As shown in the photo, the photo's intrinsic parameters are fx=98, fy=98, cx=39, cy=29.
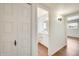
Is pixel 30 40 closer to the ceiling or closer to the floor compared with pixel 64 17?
closer to the floor

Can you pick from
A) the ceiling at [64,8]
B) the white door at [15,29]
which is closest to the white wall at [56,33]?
the ceiling at [64,8]

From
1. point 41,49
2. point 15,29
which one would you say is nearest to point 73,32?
point 41,49

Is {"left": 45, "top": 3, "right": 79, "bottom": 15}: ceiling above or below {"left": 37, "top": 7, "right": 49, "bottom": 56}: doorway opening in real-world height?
above

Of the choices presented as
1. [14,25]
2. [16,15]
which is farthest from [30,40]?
[16,15]

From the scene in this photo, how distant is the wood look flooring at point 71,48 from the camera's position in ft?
4.62

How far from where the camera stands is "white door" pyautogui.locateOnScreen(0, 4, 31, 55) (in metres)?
1.40

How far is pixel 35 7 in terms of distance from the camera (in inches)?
56.5

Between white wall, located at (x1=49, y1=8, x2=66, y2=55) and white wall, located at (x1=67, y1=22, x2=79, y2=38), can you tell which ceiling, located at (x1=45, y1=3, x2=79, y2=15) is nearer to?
white wall, located at (x1=49, y1=8, x2=66, y2=55)

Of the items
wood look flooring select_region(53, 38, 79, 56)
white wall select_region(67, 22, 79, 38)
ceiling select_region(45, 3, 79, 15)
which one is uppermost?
ceiling select_region(45, 3, 79, 15)

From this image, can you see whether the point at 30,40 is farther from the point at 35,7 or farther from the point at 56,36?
the point at 35,7

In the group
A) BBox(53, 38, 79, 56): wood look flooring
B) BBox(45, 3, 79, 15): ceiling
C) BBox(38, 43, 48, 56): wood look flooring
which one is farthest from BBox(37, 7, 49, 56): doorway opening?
BBox(53, 38, 79, 56): wood look flooring

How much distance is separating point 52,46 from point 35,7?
633 millimetres

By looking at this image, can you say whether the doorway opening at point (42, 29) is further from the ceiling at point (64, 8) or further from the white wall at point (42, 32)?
the ceiling at point (64, 8)

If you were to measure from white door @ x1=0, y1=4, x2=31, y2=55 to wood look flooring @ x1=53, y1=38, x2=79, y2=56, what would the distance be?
509 mm
